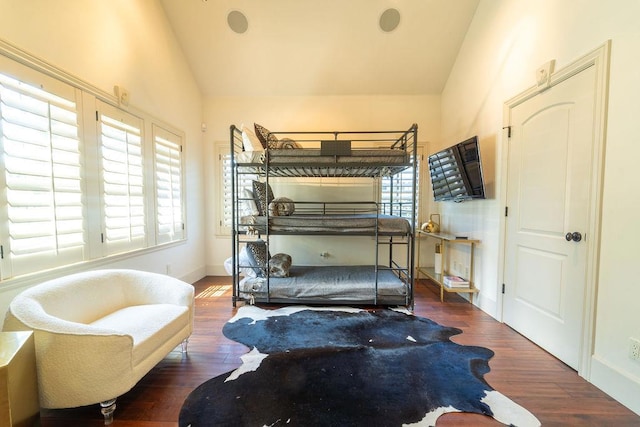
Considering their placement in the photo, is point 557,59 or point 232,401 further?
point 557,59

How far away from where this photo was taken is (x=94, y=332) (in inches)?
50.5

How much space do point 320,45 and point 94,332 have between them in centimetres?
379

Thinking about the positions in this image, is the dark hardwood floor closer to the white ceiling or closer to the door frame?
the door frame

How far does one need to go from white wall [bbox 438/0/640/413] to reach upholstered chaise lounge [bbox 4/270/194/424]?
295 centimetres

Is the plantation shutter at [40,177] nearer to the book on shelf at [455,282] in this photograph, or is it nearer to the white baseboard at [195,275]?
the white baseboard at [195,275]

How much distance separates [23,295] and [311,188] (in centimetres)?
314

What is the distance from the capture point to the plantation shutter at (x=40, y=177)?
1.60 metres

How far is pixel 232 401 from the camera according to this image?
4.96 ft

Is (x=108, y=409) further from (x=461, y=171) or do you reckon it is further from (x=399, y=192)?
(x=399, y=192)

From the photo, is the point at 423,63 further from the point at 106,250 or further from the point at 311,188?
the point at 106,250

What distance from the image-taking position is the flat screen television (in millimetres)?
2695

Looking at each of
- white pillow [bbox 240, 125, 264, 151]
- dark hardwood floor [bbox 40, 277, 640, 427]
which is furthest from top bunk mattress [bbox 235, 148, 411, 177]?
dark hardwood floor [bbox 40, 277, 640, 427]

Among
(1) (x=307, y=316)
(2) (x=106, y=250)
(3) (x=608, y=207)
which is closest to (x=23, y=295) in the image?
(2) (x=106, y=250)

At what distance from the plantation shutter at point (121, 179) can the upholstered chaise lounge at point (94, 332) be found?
0.67 metres
